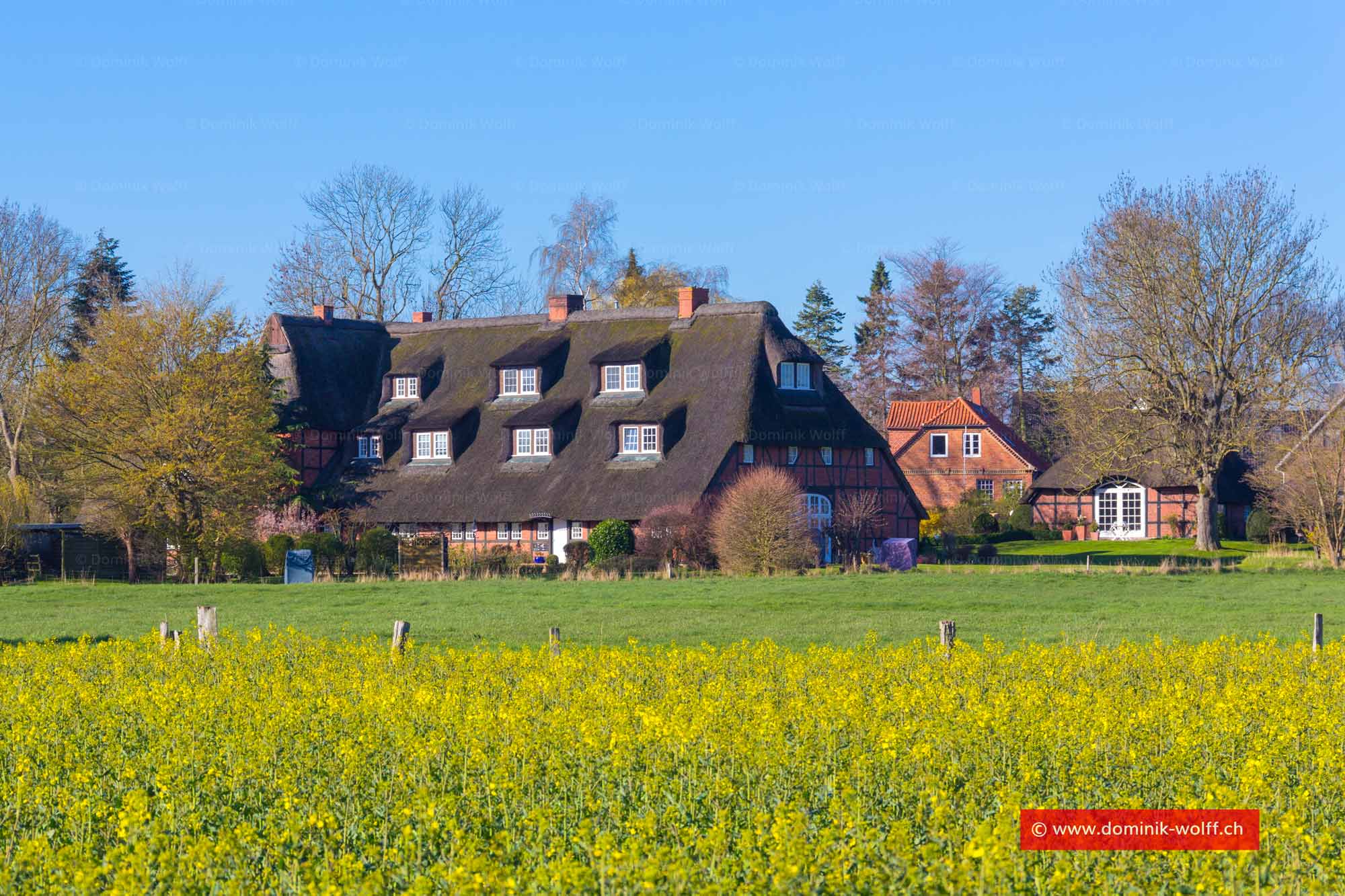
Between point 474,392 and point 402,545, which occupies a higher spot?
point 474,392

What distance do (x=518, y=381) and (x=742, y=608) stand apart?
74.9 ft

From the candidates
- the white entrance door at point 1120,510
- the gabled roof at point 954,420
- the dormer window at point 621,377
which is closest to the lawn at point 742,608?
the dormer window at point 621,377

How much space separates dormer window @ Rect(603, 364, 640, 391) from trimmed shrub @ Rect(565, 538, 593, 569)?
→ 6464 millimetres

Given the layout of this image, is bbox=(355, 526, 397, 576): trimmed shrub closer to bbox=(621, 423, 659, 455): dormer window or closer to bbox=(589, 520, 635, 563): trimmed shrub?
bbox=(589, 520, 635, 563): trimmed shrub

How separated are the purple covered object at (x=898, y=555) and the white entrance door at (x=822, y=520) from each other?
4.80ft

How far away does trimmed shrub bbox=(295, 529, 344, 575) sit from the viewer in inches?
1657

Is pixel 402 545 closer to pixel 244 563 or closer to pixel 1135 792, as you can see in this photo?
pixel 244 563

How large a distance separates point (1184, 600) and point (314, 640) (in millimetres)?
16713

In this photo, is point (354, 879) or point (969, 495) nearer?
point (354, 879)

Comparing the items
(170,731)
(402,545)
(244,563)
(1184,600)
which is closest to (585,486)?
(402,545)

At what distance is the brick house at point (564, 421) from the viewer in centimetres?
4397

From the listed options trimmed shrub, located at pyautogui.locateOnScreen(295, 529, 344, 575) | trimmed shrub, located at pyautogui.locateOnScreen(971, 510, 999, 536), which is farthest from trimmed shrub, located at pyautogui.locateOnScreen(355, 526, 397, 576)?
trimmed shrub, located at pyautogui.locateOnScreen(971, 510, 999, 536)

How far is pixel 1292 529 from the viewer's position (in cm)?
5500

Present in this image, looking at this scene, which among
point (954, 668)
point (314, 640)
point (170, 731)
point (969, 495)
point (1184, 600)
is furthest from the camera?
point (969, 495)
